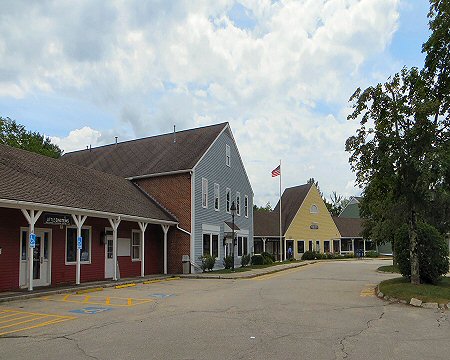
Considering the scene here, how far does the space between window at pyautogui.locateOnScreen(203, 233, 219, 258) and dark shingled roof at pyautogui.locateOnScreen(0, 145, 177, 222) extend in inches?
114

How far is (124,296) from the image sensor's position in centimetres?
1606

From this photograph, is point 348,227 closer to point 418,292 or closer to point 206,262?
point 206,262

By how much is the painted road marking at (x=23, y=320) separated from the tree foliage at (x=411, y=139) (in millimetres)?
11542

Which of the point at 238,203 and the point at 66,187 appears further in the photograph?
the point at 238,203

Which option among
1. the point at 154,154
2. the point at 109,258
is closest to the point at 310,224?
the point at 154,154

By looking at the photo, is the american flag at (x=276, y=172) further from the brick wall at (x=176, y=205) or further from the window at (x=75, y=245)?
the window at (x=75, y=245)

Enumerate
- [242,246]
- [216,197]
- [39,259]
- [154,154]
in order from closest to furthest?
[39,259] → [216,197] → [154,154] → [242,246]

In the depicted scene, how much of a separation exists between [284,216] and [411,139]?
3684 cm

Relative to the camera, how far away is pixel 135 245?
25188 mm

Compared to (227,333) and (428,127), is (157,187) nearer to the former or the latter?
(428,127)

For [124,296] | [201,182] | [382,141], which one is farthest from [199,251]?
[382,141]

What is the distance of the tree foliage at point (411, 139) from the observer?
53.8ft

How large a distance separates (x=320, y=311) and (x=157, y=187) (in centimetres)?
1797

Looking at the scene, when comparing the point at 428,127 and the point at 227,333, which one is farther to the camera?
the point at 428,127
